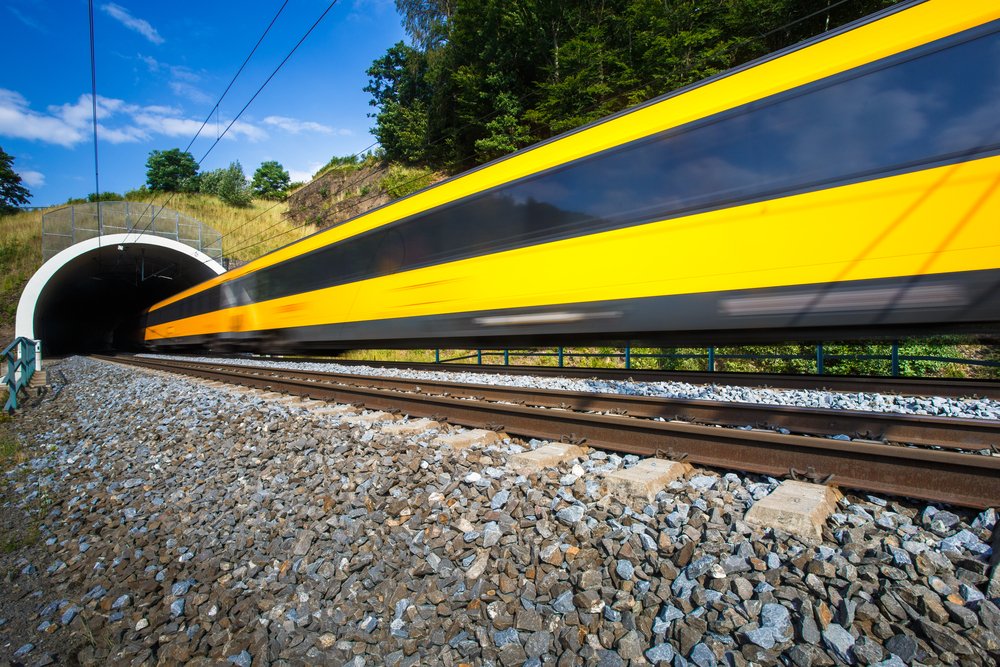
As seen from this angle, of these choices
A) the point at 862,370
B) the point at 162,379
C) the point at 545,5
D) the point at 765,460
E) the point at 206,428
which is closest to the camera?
the point at 765,460

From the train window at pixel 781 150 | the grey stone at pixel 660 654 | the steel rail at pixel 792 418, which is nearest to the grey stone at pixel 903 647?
the grey stone at pixel 660 654

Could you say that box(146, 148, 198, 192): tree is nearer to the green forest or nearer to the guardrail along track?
the green forest

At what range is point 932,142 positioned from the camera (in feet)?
11.5

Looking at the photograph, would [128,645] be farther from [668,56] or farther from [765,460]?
[668,56]

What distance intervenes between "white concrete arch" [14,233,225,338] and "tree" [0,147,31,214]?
4915 cm

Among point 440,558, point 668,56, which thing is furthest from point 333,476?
point 668,56

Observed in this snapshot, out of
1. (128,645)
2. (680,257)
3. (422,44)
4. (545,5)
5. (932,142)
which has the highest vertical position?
(422,44)

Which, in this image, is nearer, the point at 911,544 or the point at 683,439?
the point at 911,544

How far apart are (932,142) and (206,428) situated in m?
7.06

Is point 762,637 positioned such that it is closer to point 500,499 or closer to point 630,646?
point 630,646

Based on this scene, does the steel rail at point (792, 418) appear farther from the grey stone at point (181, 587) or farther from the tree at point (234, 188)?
the tree at point (234, 188)

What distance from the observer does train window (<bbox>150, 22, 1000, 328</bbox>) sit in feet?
11.3

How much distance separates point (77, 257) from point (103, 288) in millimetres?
11438

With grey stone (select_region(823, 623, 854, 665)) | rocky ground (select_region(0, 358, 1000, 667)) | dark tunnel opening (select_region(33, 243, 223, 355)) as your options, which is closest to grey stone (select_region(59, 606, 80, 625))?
rocky ground (select_region(0, 358, 1000, 667))
